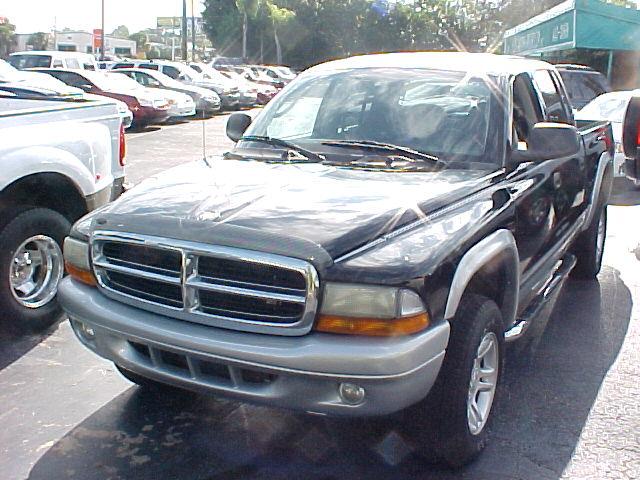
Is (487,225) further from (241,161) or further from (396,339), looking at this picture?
(241,161)

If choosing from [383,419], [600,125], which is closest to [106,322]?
[383,419]

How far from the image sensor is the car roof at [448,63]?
14.7 ft

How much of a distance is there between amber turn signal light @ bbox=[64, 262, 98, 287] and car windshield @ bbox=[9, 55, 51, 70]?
65.8ft

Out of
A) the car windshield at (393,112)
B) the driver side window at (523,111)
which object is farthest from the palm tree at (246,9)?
the driver side window at (523,111)

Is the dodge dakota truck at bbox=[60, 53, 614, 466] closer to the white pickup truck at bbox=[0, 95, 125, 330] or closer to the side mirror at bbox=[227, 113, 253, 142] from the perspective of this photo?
the side mirror at bbox=[227, 113, 253, 142]

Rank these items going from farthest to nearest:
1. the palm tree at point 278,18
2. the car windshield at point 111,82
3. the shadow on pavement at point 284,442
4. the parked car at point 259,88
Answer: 1. the palm tree at point 278,18
2. the parked car at point 259,88
3. the car windshield at point 111,82
4. the shadow on pavement at point 284,442

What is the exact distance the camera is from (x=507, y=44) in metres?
33.7

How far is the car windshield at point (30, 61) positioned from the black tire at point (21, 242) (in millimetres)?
18526

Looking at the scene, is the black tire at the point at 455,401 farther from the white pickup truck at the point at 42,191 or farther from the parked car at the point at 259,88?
the parked car at the point at 259,88

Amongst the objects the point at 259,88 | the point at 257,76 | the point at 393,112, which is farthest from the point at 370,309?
the point at 257,76

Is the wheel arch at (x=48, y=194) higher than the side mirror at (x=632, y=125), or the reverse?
the side mirror at (x=632, y=125)

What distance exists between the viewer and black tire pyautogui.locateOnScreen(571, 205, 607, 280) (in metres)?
6.11

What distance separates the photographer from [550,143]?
12.8 feet

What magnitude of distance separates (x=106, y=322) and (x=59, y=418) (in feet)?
2.93
